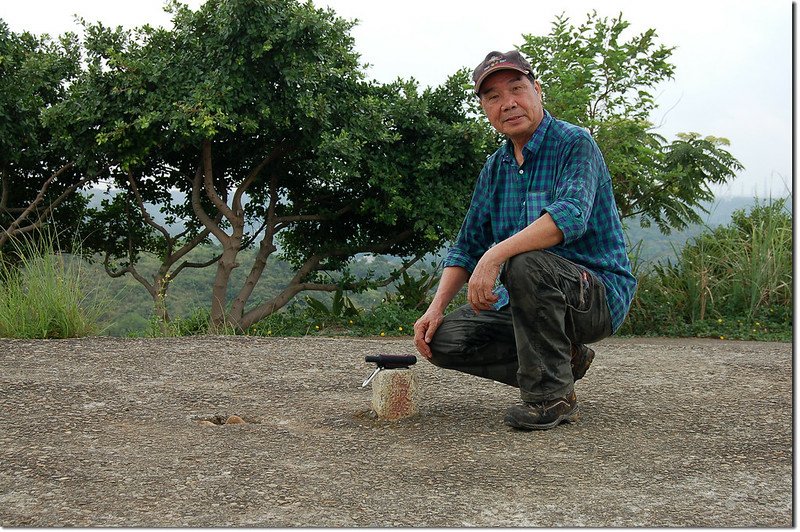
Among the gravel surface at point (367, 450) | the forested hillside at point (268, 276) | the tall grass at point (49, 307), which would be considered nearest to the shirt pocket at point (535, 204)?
the gravel surface at point (367, 450)

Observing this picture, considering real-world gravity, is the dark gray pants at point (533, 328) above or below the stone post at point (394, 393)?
above

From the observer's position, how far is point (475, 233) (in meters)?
3.58

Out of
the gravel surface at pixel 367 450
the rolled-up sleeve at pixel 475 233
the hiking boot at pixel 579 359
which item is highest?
the rolled-up sleeve at pixel 475 233

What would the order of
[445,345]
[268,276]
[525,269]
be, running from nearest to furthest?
[525,269]
[445,345]
[268,276]

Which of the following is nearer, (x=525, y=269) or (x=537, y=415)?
(x=525, y=269)

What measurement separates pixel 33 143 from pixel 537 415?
7.72 meters

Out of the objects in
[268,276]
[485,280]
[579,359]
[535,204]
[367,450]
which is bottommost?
[367,450]

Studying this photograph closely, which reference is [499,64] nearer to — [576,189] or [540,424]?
[576,189]

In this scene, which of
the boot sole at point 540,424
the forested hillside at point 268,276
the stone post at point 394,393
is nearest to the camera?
the boot sole at point 540,424

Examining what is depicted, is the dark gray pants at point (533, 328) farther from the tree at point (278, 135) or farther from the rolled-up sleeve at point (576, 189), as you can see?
the tree at point (278, 135)

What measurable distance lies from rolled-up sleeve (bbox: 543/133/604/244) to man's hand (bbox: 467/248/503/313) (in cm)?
25

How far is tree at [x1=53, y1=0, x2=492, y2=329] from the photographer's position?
28.2ft

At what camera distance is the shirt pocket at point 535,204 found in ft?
10.7

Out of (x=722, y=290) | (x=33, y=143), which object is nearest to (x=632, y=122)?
(x=722, y=290)
